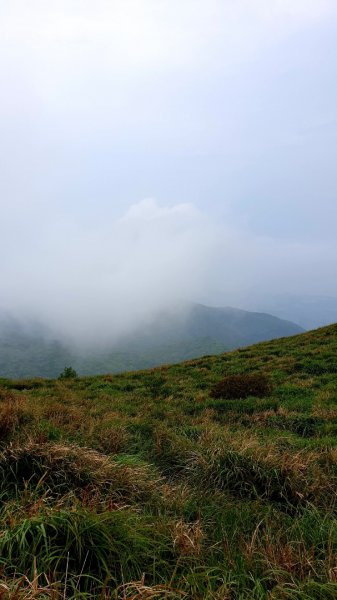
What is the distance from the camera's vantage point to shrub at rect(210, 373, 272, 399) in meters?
14.8

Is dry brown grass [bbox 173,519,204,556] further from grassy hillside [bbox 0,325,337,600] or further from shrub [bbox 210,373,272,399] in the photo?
shrub [bbox 210,373,272,399]

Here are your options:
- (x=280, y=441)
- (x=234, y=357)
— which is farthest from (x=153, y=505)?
(x=234, y=357)

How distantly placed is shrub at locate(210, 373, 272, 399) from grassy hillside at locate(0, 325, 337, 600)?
1.84 m

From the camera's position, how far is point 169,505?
5887 mm

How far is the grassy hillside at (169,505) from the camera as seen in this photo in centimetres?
396

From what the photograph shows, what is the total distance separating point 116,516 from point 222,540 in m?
1.40

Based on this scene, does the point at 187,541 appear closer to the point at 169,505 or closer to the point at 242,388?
the point at 169,505

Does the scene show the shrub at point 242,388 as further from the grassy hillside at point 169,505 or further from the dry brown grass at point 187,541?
the dry brown grass at point 187,541

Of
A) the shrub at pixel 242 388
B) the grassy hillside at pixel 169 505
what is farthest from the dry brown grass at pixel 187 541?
the shrub at pixel 242 388

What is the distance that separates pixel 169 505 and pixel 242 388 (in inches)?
380

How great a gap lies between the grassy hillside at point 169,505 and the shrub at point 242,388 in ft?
6.02

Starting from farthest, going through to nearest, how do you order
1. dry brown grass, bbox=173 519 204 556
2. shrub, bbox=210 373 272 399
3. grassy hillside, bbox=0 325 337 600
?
1. shrub, bbox=210 373 272 399
2. dry brown grass, bbox=173 519 204 556
3. grassy hillside, bbox=0 325 337 600

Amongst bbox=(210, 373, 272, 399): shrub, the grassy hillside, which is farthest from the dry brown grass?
bbox=(210, 373, 272, 399): shrub


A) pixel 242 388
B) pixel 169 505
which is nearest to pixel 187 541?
pixel 169 505
